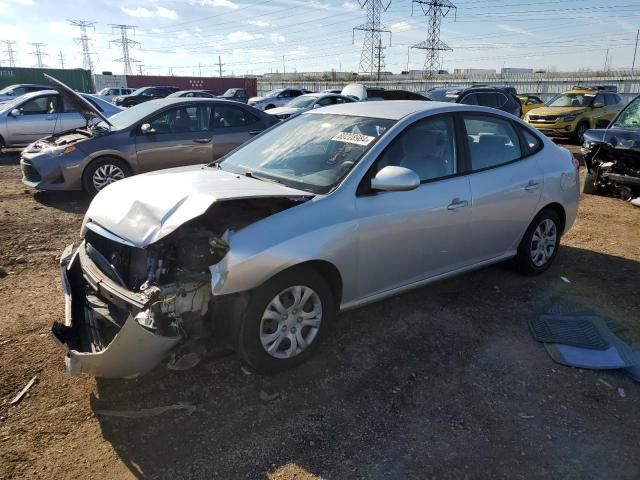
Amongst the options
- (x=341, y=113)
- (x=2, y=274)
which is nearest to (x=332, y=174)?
(x=341, y=113)

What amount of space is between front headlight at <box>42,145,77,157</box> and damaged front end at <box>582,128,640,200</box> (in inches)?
324

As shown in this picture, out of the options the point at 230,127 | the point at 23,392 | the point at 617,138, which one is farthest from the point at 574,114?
the point at 23,392

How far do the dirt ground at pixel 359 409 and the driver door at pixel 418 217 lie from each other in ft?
1.62

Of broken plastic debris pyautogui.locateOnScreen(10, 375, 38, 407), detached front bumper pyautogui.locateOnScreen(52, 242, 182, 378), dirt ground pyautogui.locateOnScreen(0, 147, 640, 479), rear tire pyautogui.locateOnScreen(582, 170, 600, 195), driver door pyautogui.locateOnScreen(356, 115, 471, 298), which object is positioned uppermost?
driver door pyautogui.locateOnScreen(356, 115, 471, 298)

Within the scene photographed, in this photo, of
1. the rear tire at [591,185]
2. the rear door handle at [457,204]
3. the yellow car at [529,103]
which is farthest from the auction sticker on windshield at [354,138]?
the yellow car at [529,103]

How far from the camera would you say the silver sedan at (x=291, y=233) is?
9.53 ft

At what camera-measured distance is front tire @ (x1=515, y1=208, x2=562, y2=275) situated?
4.83m

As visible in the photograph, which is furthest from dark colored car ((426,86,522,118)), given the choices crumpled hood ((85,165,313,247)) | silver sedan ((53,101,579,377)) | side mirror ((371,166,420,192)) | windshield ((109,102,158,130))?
crumpled hood ((85,165,313,247))

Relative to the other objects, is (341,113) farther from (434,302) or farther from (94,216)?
(94,216)

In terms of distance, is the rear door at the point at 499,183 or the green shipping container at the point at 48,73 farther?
the green shipping container at the point at 48,73

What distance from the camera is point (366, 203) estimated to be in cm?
346

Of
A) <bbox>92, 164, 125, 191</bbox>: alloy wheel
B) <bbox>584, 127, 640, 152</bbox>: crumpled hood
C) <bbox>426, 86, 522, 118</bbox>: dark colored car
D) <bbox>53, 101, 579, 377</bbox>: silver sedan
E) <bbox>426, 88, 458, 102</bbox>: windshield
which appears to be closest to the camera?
<bbox>53, 101, 579, 377</bbox>: silver sedan

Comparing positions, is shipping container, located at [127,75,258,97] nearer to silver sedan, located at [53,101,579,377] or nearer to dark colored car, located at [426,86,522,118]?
dark colored car, located at [426,86,522,118]

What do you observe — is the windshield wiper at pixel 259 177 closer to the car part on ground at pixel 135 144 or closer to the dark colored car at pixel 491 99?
the car part on ground at pixel 135 144
